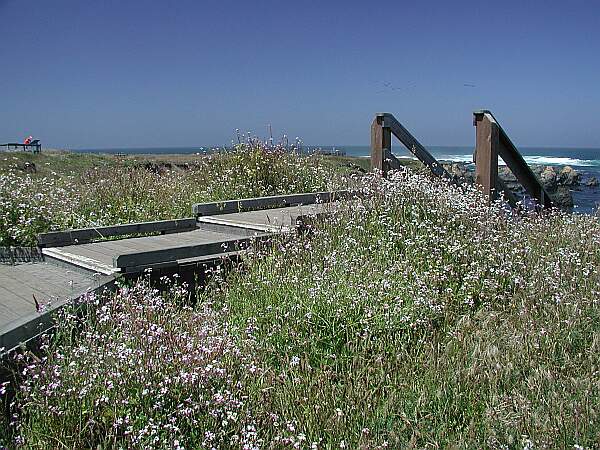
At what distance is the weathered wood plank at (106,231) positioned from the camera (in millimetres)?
6836

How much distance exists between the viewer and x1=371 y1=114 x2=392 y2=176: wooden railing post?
941 centimetres

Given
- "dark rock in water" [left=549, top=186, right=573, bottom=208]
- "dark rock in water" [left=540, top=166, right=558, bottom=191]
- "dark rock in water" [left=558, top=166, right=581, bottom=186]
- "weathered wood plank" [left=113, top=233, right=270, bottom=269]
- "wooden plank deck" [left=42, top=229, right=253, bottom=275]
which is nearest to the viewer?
"weathered wood plank" [left=113, top=233, right=270, bottom=269]

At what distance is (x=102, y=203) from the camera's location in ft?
30.1

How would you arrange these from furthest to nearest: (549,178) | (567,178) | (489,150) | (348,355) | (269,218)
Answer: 1. (567,178)
2. (549,178)
3. (489,150)
4. (269,218)
5. (348,355)

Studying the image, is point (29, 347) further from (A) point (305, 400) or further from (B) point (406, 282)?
(B) point (406, 282)

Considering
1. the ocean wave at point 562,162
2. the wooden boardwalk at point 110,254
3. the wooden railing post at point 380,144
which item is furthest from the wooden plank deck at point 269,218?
the ocean wave at point 562,162

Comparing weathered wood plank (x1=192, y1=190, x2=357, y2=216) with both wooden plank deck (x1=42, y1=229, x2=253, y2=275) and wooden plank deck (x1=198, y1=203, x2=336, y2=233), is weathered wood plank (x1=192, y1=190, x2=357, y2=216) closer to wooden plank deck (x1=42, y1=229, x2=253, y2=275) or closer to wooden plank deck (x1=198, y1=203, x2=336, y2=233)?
wooden plank deck (x1=198, y1=203, x2=336, y2=233)

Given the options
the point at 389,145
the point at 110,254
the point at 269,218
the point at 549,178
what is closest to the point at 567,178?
the point at 549,178

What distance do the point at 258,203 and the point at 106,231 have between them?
2.47m

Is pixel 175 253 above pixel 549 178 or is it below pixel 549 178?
above

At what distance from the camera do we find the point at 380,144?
944cm

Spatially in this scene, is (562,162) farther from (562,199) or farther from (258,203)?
(258,203)

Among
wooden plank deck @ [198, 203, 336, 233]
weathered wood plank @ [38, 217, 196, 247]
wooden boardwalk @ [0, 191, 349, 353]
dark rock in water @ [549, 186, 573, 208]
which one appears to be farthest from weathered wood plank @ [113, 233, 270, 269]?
dark rock in water @ [549, 186, 573, 208]

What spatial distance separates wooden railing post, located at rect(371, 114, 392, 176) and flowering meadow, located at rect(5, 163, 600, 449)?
140 inches
